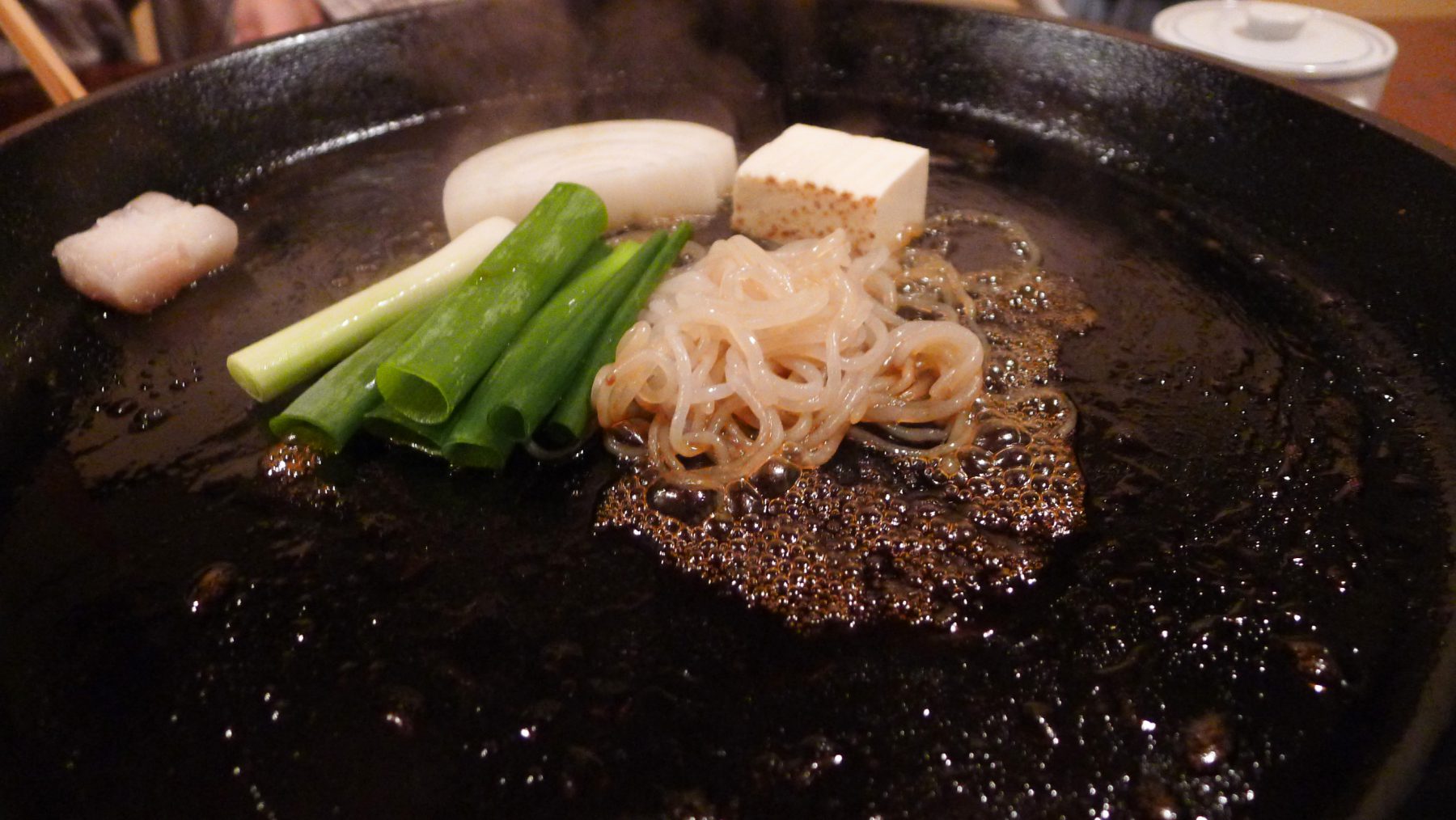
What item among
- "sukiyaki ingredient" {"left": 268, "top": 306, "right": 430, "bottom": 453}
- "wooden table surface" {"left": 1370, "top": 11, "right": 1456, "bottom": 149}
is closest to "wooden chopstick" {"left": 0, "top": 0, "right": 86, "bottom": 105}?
"sukiyaki ingredient" {"left": 268, "top": 306, "right": 430, "bottom": 453}

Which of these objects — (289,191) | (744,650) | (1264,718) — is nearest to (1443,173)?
(1264,718)

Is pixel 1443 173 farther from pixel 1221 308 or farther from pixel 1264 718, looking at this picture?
pixel 1264 718

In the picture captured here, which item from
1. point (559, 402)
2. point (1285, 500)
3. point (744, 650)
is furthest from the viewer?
point (559, 402)

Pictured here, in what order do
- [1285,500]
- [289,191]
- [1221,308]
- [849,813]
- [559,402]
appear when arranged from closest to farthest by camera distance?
[849,813], [1285,500], [559,402], [1221,308], [289,191]

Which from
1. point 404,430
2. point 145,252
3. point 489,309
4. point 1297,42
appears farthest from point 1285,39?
point 145,252

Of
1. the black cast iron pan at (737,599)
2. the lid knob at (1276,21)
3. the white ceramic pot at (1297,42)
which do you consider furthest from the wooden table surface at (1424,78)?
the black cast iron pan at (737,599)

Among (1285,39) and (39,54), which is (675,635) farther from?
(1285,39)

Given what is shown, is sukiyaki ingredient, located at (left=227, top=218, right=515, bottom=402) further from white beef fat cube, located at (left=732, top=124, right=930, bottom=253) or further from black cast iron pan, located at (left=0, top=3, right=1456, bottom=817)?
white beef fat cube, located at (left=732, top=124, right=930, bottom=253)

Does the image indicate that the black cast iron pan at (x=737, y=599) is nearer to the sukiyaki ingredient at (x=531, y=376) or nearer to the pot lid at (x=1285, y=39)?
the sukiyaki ingredient at (x=531, y=376)

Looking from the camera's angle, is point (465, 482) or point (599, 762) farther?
point (465, 482)
